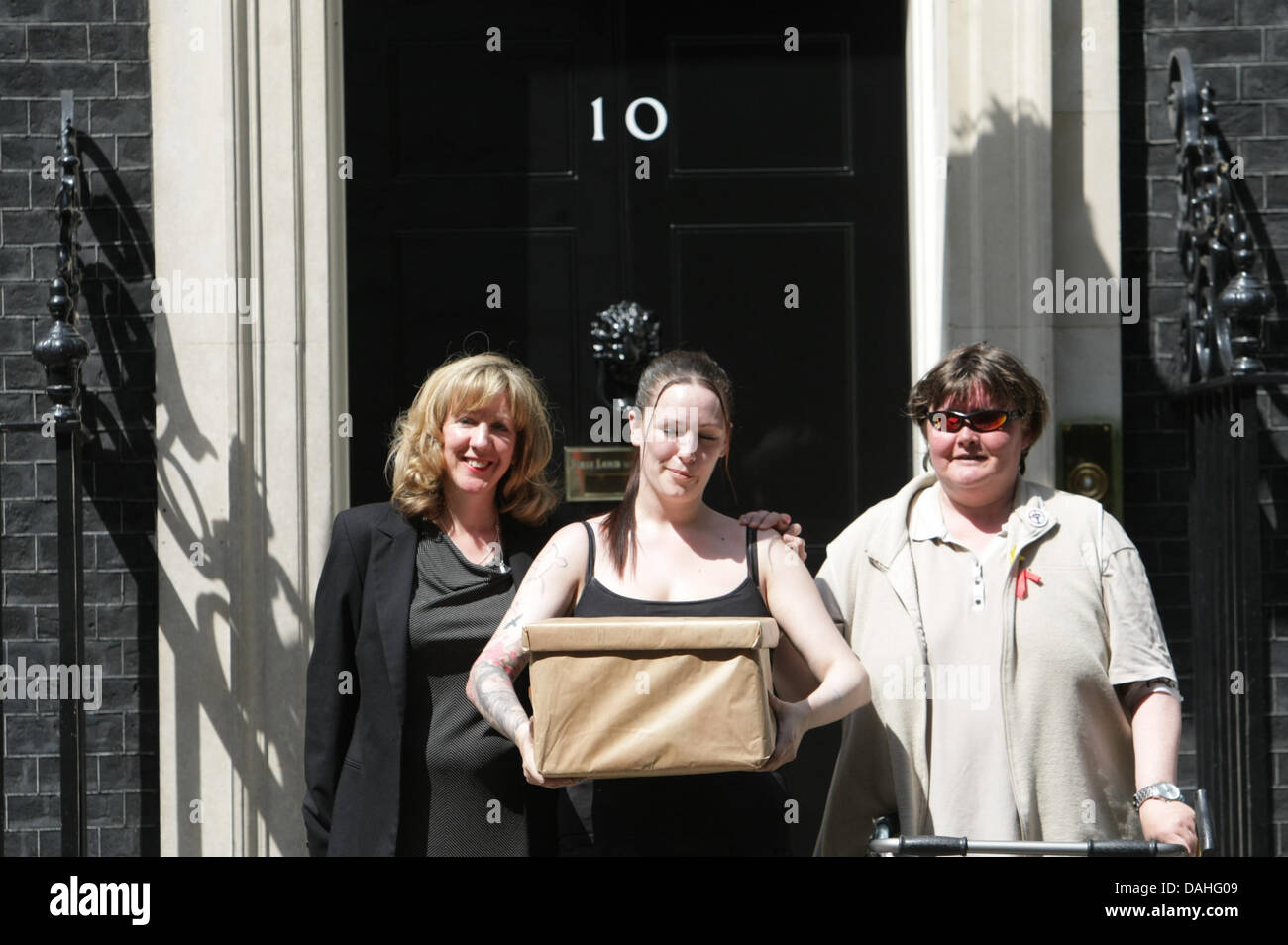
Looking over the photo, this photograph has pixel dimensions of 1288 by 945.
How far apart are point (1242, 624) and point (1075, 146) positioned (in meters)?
1.64

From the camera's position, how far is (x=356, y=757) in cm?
354

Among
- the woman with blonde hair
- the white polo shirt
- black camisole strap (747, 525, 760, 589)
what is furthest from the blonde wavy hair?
the white polo shirt

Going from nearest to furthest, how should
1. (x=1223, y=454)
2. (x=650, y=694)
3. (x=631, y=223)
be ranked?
1. (x=650, y=694)
2. (x=1223, y=454)
3. (x=631, y=223)

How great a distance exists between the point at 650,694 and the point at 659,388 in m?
0.68

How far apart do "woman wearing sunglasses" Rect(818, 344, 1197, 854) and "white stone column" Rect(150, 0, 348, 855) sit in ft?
7.37

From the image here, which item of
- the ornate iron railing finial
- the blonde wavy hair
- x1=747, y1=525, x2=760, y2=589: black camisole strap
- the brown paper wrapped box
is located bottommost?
the brown paper wrapped box

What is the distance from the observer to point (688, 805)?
3.18 metres

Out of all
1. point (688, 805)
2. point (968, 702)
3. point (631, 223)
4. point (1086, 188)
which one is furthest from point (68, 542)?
point (1086, 188)

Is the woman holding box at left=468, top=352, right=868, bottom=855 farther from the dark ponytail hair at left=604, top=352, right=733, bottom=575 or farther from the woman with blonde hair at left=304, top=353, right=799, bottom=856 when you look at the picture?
the woman with blonde hair at left=304, top=353, right=799, bottom=856

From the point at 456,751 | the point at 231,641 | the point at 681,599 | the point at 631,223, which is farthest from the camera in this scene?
the point at 631,223

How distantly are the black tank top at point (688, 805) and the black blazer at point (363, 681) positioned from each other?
0.34 m

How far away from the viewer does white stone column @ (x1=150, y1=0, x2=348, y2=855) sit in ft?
15.9

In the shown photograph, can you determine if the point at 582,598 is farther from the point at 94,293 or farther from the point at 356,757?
the point at 94,293

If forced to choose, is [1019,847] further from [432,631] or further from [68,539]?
[68,539]
